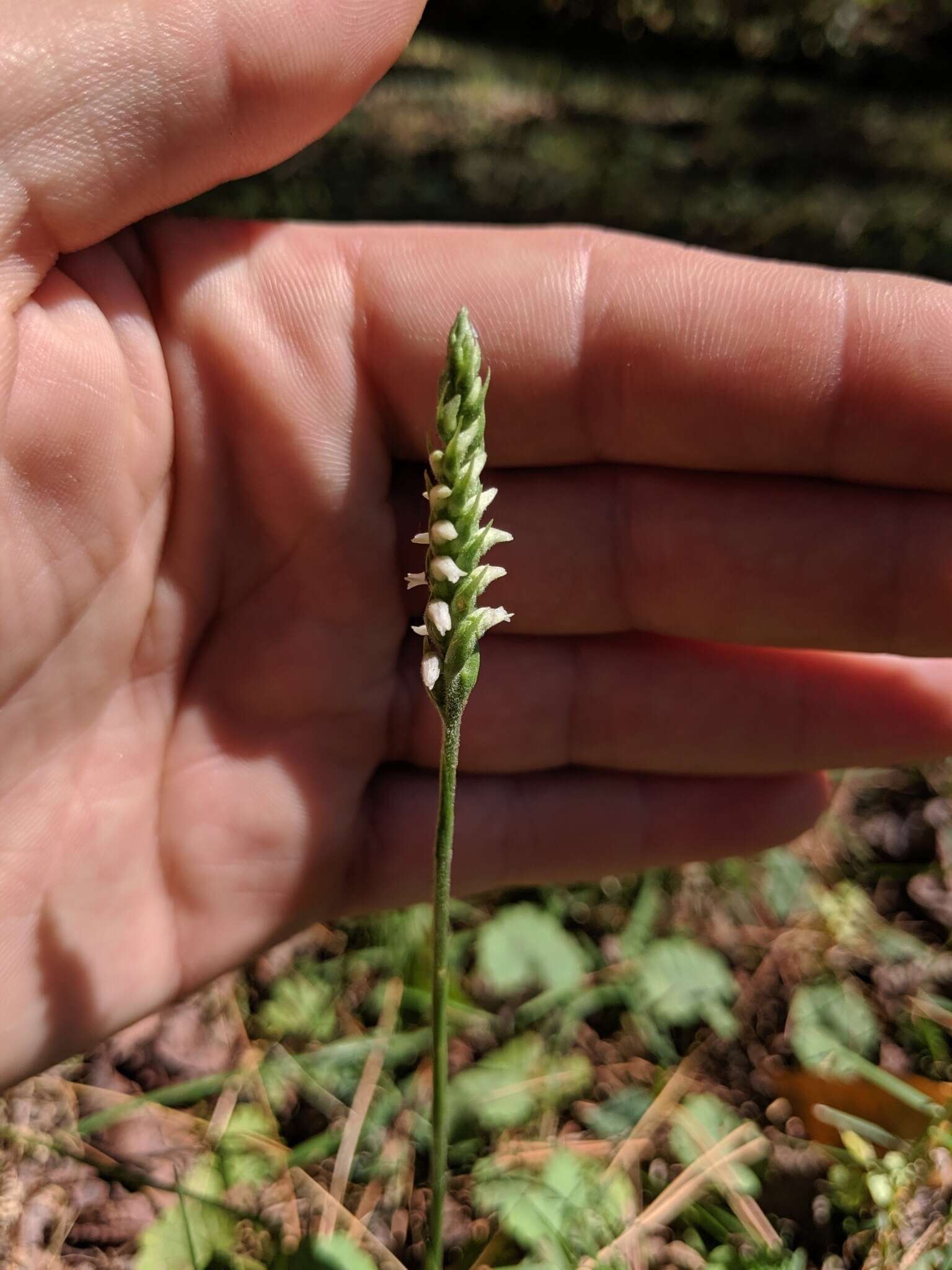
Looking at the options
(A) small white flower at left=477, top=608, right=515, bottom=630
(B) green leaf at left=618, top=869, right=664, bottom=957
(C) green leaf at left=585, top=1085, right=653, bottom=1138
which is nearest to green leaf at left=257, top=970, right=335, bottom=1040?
(C) green leaf at left=585, top=1085, right=653, bottom=1138

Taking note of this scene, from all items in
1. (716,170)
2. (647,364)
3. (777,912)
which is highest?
(716,170)

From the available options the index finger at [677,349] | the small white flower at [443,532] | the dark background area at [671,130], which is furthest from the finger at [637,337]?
the dark background area at [671,130]

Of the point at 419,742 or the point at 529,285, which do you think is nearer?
the point at 529,285

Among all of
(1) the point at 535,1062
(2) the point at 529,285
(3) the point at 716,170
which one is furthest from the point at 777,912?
(3) the point at 716,170

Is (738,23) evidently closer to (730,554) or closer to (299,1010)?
(730,554)

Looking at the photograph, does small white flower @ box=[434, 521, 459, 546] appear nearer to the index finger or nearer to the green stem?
the green stem

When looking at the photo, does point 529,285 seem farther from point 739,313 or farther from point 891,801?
point 891,801

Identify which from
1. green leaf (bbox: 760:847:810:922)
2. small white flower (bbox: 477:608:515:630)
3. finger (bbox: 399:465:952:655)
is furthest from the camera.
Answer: green leaf (bbox: 760:847:810:922)
